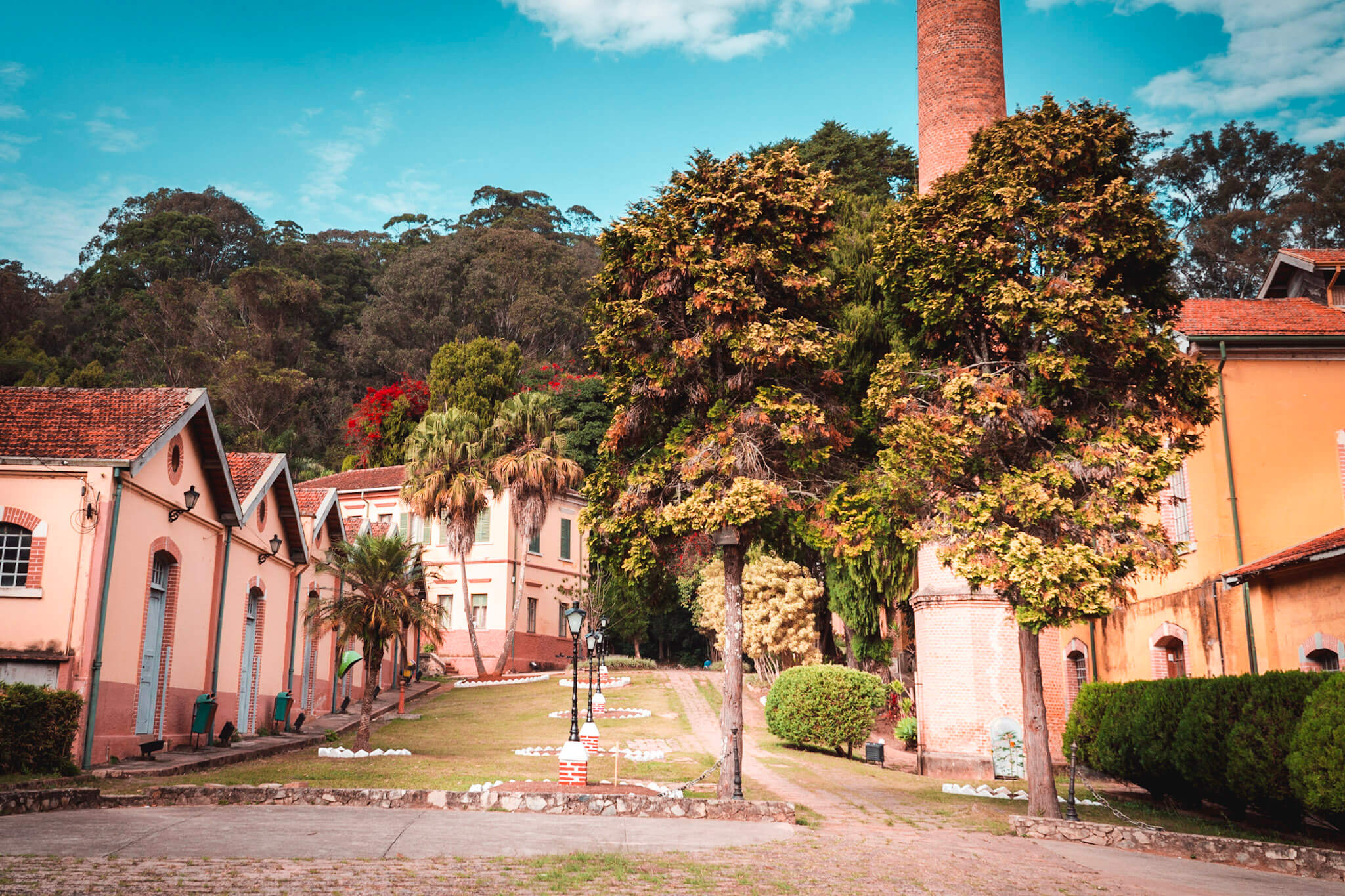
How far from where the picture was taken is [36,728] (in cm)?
1309

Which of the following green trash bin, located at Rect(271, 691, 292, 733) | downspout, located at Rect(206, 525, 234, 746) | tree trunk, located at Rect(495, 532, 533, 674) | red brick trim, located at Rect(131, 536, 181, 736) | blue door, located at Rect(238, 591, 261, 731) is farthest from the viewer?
tree trunk, located at Rect(495, 532, 533, 674)

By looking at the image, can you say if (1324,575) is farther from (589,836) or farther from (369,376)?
(369,376)

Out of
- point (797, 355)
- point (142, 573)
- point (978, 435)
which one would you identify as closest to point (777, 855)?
point (978, 435)

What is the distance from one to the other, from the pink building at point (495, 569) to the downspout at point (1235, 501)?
28.4 metres

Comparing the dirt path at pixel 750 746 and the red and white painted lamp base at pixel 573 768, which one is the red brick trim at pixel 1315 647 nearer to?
the dirt path at pixel 750 746

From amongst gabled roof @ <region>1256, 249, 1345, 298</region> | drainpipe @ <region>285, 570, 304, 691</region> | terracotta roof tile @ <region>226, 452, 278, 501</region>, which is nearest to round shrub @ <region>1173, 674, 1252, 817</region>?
gabled roof @ <region>1256, 249, 1345, 298</region>

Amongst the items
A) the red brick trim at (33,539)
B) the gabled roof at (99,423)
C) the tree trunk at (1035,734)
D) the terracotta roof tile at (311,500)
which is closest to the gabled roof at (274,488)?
the terracotta roof tile at (311,500)

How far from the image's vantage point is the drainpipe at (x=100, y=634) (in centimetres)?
1426

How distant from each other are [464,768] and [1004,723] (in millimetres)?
10318

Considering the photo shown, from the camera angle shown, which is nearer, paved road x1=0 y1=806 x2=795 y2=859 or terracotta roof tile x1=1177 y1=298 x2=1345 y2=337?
paved road x1=0 y1=806 x2=795 y2=859

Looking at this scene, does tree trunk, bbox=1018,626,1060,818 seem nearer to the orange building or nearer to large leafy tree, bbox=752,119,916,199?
the orange building

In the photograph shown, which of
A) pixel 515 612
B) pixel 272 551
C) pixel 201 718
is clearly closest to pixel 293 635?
pixel 272 551

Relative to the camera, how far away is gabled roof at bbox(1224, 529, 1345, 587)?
13781 millimetres

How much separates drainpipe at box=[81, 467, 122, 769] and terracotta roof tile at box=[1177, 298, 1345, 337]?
56.9ft
